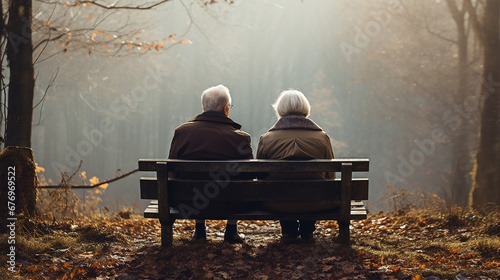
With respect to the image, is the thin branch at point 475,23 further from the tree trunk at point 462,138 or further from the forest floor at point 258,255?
the forest floor at point 258,255

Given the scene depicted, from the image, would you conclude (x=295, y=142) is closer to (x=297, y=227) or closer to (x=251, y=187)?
(x=251, y=187)

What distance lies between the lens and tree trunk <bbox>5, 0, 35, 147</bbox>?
23.9ft

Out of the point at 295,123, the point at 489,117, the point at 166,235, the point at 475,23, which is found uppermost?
the point at 475,23

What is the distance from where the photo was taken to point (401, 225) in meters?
7.02

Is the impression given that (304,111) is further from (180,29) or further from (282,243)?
(180,29)

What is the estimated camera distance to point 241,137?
5.39 metres

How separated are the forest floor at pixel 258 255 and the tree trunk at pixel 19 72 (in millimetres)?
2013

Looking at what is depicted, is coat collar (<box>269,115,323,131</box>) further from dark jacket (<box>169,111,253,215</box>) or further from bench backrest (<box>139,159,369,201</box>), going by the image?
bench backrest (<box>139,159,369,201</box>)

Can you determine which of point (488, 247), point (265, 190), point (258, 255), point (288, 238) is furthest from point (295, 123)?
point (488, 247)

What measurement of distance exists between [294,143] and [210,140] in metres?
0.91

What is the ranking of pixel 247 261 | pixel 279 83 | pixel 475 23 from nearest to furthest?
pixel 247 261 → pixel 475 23 → pixel 279 83

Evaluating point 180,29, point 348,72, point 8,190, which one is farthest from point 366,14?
point 8,190

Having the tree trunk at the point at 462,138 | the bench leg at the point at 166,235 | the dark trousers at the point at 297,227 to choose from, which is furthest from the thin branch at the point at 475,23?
the bench leg at the point at 166,235

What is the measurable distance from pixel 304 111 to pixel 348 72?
93.5 feet
